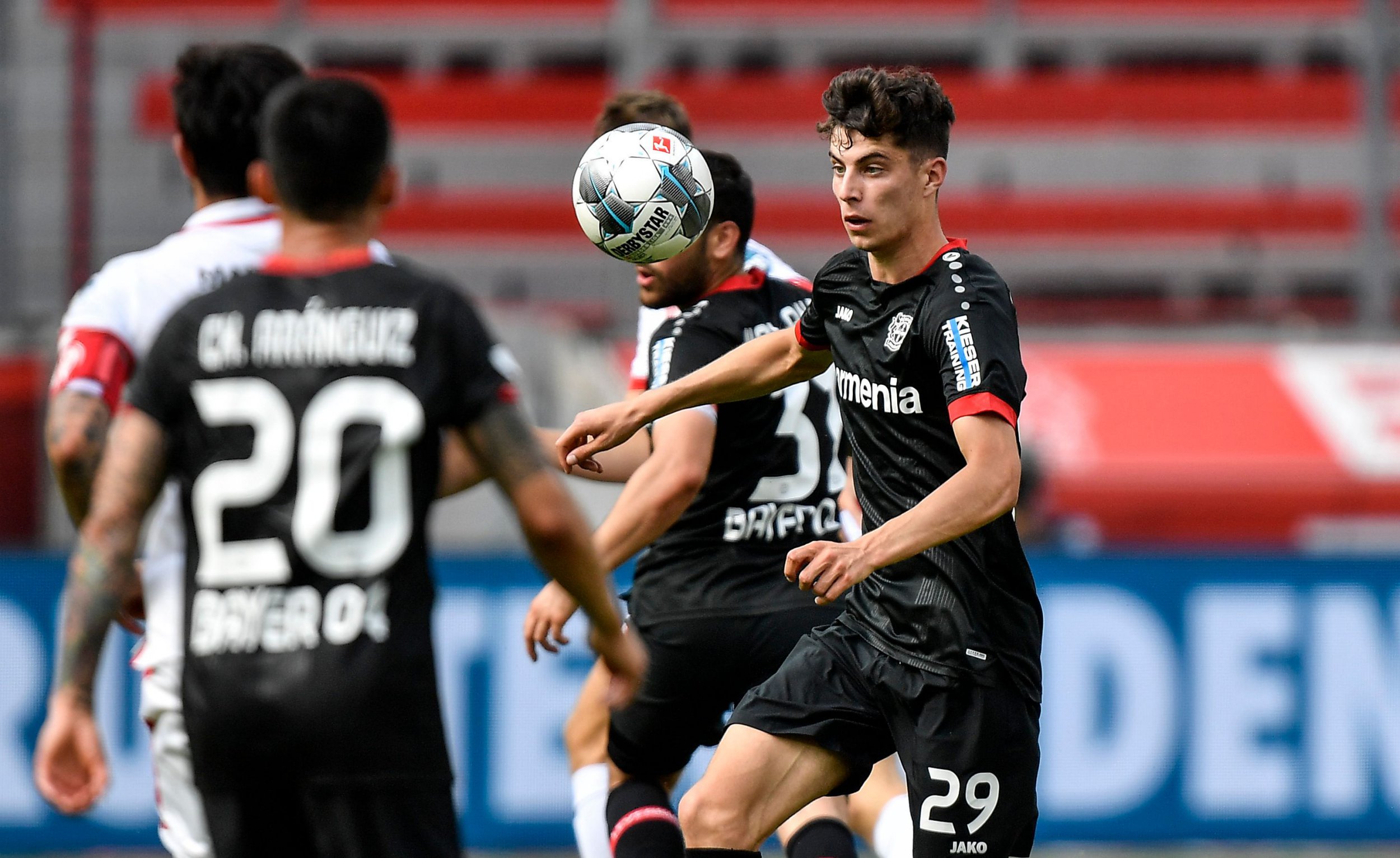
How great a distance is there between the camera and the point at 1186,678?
879 centimetres

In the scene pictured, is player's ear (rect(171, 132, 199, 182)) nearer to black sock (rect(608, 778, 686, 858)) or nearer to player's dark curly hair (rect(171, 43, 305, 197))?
player's dark curly hair (rect(171, 43, 305, 197))

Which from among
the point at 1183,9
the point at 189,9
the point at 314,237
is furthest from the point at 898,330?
the point at 189,9

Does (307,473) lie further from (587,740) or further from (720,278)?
(587,740)

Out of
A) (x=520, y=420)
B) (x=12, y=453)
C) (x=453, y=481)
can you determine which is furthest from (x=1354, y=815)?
(x=12, y=453)

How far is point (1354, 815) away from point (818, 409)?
4853 mm

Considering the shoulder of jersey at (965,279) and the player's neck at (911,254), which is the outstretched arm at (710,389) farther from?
the shoulder of jersey at (965,279)

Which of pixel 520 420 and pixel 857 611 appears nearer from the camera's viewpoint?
pixel 520 420

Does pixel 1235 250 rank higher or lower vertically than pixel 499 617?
higher

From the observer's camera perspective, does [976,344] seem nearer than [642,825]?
Yes

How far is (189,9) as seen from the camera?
24.2 metres

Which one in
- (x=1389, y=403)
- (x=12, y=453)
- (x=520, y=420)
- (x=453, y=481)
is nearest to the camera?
(x=520, y=420)

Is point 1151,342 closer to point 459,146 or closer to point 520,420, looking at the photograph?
point 459,146

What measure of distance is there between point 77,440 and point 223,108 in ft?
2.88

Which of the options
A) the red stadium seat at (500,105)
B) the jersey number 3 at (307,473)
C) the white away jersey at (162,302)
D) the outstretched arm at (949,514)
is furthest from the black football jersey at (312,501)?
the red stadium seat at (500,105)
